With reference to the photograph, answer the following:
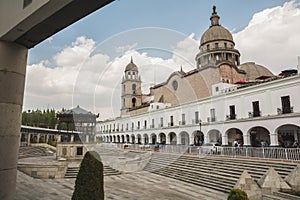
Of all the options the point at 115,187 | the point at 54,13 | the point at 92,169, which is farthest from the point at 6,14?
the point at 115,187

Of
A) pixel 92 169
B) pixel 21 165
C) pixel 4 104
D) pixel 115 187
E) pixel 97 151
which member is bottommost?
pixel 115 187

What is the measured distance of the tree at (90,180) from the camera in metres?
5.26

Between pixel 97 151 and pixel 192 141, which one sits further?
pixel 192 141

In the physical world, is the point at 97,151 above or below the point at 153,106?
below

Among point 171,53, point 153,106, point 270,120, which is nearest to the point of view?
point 171,53

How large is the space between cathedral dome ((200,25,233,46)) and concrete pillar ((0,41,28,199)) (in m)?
38.3

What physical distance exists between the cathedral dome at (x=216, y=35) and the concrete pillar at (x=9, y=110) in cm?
3833

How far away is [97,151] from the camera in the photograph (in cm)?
546

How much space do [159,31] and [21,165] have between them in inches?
525

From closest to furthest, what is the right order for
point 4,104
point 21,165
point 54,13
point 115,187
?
point 54,13 → point 4,104 → point 115,187 → point 21,165

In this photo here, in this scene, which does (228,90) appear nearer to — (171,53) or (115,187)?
(115,187)

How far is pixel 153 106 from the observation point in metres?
31.8

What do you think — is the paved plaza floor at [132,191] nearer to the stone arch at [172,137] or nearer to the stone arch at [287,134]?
the stone arch at [287,134]

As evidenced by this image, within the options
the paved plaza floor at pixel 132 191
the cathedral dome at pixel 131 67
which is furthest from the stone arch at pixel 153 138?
the cathedral dome at pixel 131 67
